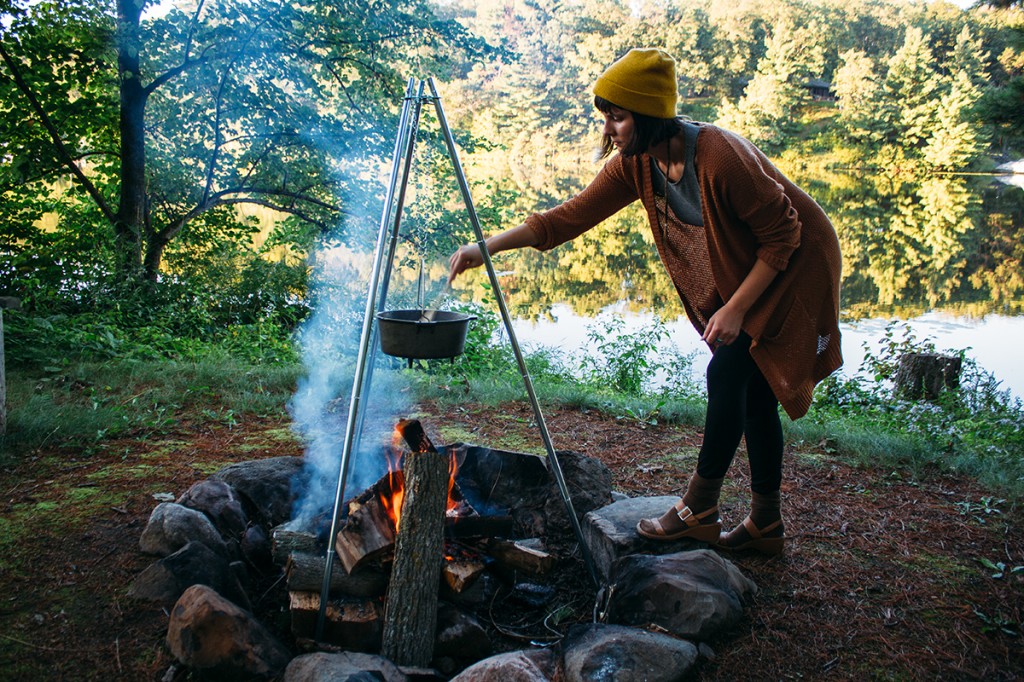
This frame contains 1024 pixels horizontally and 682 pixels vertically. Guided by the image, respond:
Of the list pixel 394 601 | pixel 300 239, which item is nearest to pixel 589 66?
pixel 300 239

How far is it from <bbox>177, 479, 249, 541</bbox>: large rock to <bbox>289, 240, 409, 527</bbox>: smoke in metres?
0.23

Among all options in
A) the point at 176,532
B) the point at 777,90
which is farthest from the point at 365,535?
the point at 777,90

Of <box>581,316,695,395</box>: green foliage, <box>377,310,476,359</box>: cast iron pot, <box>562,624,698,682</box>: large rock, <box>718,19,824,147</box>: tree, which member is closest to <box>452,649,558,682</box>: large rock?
<box>562,624,698,682</box>: large rock

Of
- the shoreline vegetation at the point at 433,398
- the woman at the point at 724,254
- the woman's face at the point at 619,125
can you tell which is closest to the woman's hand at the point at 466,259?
the woman at the point at 724,254

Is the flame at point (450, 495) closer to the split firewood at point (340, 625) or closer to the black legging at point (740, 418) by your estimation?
the split firewood at point (340, 625)

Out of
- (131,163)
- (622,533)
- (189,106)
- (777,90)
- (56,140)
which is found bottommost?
(622,533)

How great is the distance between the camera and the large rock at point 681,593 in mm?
2047

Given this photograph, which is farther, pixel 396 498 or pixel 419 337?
pixel 396 498

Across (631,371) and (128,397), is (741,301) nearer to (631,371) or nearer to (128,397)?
(128,397)

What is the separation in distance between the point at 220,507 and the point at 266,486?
27 centimetres

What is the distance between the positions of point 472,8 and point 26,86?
31.8 metres

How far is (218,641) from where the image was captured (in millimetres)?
1867

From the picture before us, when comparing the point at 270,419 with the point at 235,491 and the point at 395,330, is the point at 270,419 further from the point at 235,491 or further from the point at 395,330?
the point at 395,330

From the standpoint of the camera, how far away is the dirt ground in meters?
1.93
